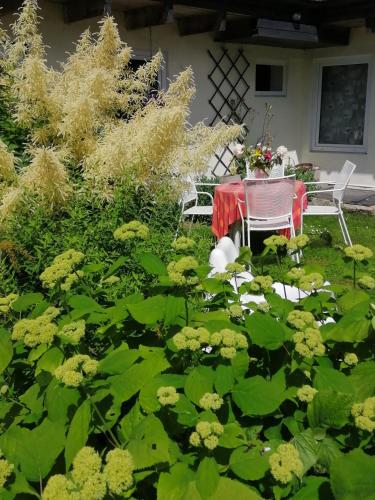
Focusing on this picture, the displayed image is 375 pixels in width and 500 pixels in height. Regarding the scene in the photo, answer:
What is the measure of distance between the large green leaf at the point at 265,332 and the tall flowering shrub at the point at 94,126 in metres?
0.78

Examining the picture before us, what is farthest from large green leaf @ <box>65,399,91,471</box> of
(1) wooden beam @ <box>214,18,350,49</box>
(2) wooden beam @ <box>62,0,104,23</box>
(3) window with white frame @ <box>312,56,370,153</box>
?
(3) window with white frame @ <box>312,56,370,153</box>

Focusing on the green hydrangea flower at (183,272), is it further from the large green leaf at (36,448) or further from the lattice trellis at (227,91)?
the lattice trellis at (227,91)

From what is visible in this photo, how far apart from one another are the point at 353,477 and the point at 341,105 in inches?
366

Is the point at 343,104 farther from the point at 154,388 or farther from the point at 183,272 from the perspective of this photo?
the point at 154,388

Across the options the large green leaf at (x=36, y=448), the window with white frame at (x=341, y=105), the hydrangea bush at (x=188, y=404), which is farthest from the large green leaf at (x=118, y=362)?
the window with white frame at (x=341, y=105)

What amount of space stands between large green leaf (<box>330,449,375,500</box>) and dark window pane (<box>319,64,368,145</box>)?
29.3 ft

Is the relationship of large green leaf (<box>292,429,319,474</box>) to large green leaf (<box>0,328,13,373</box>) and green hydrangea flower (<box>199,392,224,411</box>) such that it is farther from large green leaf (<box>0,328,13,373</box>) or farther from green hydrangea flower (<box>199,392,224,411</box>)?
large green leaf (<box>0,328,13,373</box>)

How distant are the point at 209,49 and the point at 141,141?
6.85 metres

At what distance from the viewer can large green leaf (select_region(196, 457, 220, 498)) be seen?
631mm

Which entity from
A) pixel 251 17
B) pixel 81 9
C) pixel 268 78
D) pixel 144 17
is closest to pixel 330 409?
pixel 81 9

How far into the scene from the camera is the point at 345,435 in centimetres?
78

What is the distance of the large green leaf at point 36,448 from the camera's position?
2.19ft

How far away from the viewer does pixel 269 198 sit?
4.62 m

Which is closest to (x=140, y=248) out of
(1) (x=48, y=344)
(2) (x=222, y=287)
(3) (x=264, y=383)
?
(2) (x=222, y=287)
